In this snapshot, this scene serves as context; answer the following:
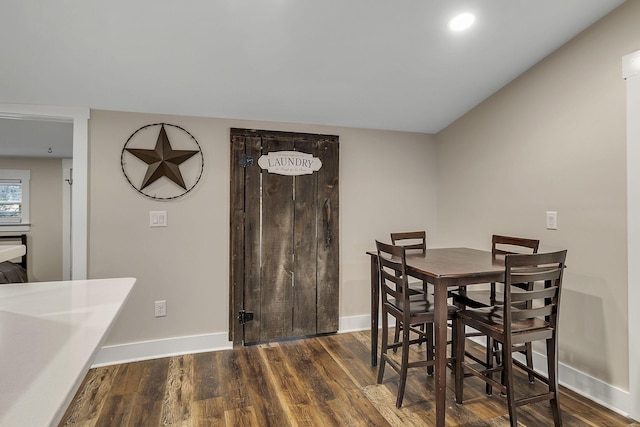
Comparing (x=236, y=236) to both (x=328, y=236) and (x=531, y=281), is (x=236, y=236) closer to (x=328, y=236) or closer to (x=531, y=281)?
(x=328, y=236)

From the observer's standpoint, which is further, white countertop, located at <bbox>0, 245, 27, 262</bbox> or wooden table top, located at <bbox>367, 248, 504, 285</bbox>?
wooden table top, located at <bbox>367, 248, 504, 285</bbox>

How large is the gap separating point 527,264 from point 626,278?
2.60 ft

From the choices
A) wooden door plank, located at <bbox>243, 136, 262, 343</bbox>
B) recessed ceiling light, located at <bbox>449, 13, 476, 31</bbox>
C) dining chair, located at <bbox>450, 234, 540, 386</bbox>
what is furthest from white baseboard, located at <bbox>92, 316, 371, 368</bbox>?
recessed ceiling light, located at <bbox>449, 13, 476, 31</bbox>

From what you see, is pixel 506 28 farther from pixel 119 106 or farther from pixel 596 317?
pixel 119 106

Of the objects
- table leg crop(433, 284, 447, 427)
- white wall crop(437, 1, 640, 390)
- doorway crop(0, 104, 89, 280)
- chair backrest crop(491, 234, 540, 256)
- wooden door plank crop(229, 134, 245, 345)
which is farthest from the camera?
wooden door plank crop(229, 134, 245, 345)

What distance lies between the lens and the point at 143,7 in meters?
1.86

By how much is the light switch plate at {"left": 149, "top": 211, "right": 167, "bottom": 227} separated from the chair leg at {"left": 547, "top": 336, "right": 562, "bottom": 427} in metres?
2.78

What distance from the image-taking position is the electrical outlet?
2.85 meters

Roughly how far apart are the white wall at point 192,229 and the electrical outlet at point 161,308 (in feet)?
0.12

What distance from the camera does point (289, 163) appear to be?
3150mm

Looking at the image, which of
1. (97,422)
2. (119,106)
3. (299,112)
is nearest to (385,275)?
(299,112)

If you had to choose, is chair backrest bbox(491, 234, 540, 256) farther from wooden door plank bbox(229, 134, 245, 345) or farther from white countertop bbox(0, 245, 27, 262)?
white countertop bbox(0, 245, 27, 262)

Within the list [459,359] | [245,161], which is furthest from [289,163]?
[459,359]

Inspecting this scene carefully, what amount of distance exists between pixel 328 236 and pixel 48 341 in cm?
256
